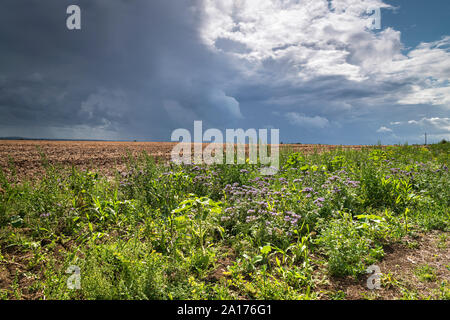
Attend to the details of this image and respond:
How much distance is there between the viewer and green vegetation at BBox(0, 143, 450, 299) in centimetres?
319

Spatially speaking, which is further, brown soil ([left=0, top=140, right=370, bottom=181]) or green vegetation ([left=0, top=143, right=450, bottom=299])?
brown soil ([left=0, top=140, right=370, bottom=181])

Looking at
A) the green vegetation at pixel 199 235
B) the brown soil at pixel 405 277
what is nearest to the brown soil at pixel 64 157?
the green vegetation at pixel 199 235

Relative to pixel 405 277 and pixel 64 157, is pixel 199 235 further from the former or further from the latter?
pixel 64 157

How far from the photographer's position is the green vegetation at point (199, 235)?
3.19m

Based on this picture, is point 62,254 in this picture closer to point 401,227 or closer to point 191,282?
point 191,282

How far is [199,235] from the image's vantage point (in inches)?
164

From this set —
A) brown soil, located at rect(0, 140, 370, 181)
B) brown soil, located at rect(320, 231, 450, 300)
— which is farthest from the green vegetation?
brown soil, located at rect(0, 140, 370, 181)

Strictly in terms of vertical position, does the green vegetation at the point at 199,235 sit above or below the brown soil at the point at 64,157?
below

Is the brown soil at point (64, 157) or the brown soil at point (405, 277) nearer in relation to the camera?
the brown soil at point (405, 277)

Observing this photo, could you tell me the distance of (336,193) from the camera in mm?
5680

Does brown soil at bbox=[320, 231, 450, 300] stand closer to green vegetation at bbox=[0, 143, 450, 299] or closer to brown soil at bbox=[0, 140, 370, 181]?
green vegetation at bbox=[0, 143, 450, 299]

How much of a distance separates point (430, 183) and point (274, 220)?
17.3 ft

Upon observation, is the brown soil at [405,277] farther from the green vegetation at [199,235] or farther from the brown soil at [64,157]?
the brown soil at [64,157]
